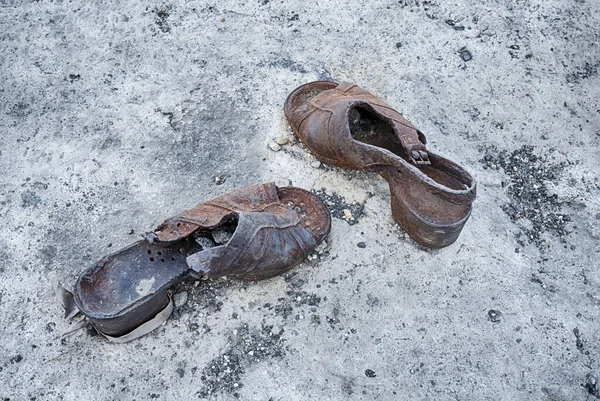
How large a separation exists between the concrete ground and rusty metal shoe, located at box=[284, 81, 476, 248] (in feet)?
0.47

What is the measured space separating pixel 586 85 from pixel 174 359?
10.3ft

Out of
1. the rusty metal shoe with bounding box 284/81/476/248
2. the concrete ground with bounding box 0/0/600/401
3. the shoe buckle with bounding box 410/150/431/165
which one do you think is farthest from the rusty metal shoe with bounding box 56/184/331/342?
the shoe buckle with bounding box 410/150/431/165

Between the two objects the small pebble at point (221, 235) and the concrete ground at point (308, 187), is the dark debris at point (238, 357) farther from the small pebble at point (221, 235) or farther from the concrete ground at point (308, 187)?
the small pebble at point (221, 235)

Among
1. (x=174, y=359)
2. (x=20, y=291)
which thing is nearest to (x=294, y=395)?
(x=174, y=359)

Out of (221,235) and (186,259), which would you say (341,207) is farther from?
(186,259)

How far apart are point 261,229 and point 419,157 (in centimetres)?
92

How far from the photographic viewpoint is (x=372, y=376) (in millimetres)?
2617

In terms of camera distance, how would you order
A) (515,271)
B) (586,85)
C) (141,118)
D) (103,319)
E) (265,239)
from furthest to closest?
(586,85), (141,118), (515,271), (265,239), (103,319)

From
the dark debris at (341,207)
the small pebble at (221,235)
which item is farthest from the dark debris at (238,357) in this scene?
the dark debris at (341,207)

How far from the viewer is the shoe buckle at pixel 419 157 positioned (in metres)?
2.89

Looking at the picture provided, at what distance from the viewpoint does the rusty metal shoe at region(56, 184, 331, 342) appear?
2568mm

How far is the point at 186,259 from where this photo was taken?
8.45ft

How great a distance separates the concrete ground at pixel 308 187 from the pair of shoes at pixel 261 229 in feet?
0.43

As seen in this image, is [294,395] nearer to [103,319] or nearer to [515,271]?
[103,319]
